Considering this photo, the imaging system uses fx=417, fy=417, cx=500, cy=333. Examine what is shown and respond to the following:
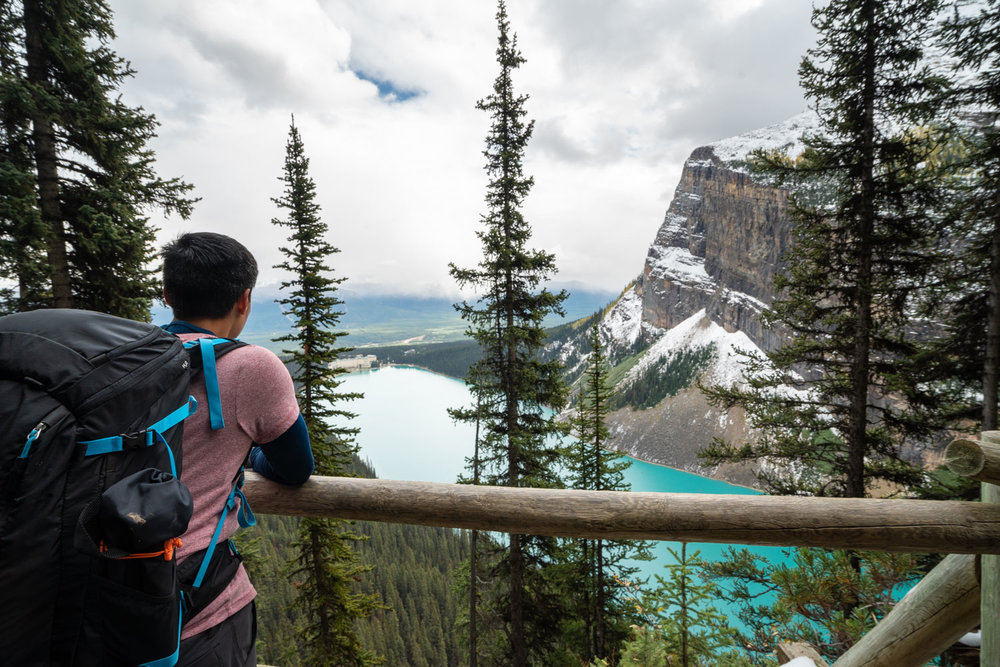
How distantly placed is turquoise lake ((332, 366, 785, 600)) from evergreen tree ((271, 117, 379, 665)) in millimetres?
22319

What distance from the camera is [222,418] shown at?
1233mm

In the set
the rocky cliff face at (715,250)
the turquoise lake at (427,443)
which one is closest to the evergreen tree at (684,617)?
the turquoise lake at (427,443)

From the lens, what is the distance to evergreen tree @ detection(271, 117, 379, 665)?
884 cm

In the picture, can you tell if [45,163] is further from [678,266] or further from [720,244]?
[678,266]

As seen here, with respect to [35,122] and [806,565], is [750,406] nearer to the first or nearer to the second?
[806,565]

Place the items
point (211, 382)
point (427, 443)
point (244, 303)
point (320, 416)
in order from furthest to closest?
point (427, 443), point (320, 416), point (244, 303), point (211, 382)

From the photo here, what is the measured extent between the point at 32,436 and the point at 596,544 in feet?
44.3

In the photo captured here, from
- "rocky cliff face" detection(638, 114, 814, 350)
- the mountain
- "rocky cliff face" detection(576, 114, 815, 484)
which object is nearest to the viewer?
"rocky cliff face" detection(576, 114, 815, 484)

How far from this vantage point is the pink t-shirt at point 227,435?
1230 mm

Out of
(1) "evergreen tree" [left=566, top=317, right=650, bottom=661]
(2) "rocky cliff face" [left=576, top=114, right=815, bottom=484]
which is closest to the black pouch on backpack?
(1) "evergreen tree" [left=566, top=317, right=650, bottom=661]

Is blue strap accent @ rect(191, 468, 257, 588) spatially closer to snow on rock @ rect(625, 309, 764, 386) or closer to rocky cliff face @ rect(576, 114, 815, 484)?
rocky cliff face @ rect(576, 114, 815, 484)

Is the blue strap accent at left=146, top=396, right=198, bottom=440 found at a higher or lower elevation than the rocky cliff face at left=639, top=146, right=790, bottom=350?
lower

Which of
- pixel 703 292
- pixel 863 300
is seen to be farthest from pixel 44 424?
pixel 703 292

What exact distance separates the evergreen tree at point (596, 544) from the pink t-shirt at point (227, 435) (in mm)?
9786
